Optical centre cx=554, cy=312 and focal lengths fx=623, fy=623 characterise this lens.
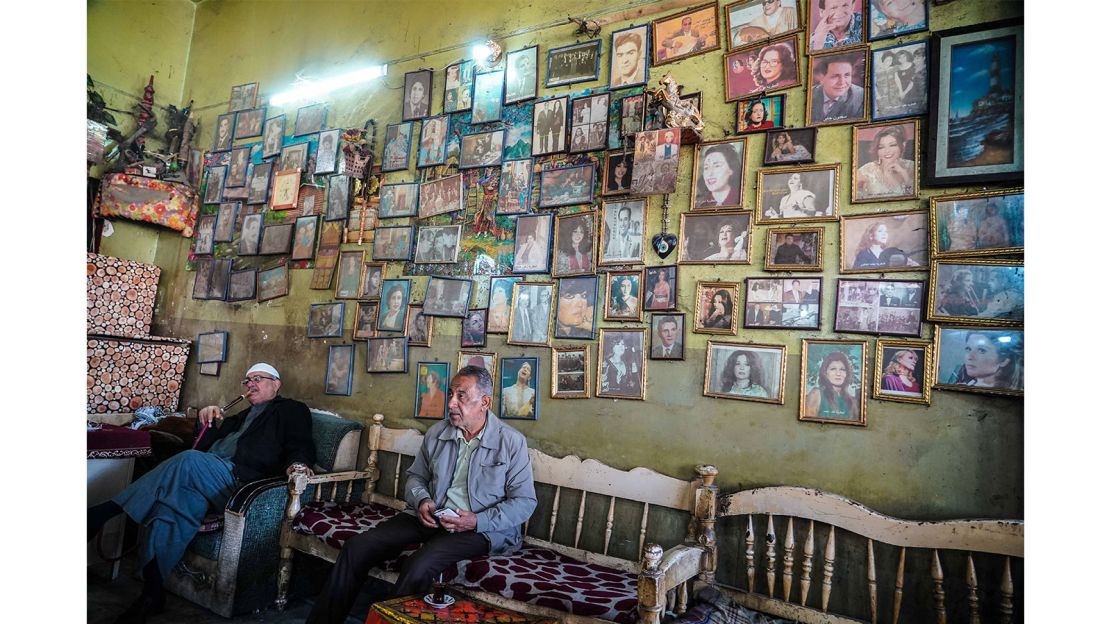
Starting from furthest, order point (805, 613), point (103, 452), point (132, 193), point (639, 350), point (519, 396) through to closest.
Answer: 1. point (132, 193)
2. point (103, 452)
3. point (519, 396)
4. point (639, 350)
5. point (805, 613)

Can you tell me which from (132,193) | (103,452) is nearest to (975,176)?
(103,452)

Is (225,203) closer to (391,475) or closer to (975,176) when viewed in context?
(391,475)

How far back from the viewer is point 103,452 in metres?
3.96

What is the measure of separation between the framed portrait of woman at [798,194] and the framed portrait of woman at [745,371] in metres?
0.64

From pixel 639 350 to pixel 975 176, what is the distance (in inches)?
66.2

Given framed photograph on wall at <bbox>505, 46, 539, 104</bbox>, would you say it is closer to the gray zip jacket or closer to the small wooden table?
the gray zip jacket

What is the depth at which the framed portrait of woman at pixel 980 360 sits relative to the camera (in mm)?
2439

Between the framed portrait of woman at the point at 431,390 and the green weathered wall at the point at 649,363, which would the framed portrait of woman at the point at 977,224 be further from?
the framed portrait of woman at the point at 431,390

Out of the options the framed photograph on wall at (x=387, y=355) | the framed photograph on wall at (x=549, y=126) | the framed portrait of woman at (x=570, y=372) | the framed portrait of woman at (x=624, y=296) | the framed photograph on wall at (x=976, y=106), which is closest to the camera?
the framed photograph on wall at (x=976, y=106)

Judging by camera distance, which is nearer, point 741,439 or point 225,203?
point 741,439

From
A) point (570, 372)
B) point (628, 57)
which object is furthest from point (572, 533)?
point (628, 57)

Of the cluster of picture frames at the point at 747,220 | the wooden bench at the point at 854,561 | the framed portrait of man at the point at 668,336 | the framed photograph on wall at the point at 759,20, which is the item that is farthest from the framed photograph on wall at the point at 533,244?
the wooden bench at the point at 854,561

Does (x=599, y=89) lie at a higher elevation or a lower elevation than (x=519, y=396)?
higher

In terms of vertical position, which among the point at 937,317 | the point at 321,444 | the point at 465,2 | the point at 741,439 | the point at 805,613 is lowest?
→ the point at 805,613
